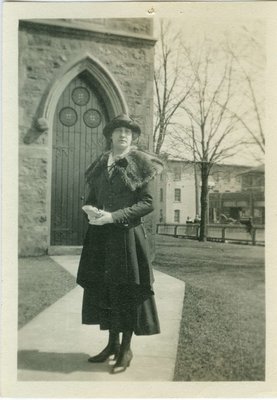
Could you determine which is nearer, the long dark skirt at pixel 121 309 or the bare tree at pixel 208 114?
the long dark skirt at pixel 121 309

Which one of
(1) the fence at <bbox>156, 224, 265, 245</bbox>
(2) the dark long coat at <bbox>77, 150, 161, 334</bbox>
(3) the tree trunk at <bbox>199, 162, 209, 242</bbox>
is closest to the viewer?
(2) the dark long coat at <bbox>77, 150, 161, 334</bbox>

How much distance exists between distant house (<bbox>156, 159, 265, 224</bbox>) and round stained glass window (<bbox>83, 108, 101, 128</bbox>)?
0.67 metres

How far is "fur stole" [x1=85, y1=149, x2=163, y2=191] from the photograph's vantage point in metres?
2.95

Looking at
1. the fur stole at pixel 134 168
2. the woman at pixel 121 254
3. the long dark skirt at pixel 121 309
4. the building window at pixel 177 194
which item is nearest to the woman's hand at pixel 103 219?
the woman at pixel 121 254

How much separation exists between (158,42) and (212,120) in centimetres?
75

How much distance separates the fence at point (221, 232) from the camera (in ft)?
10.3

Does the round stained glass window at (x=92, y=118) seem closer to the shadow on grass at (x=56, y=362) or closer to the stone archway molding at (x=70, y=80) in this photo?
the stone archway molding at (x=70, y=80)

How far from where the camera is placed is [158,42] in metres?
3.26

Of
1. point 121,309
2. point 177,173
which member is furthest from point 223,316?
point 177,173

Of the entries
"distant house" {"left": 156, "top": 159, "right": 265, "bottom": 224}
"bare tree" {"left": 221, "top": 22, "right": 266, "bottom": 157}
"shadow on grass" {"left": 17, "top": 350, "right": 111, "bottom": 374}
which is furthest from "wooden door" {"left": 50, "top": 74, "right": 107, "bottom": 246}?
"bare tree" {"left": 221, "top": 22, "right": 266, "bottom": 157}

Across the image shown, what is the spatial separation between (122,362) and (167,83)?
6.94 ft

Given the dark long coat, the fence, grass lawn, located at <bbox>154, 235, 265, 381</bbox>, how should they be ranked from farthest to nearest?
1. the fence
2. grass lawn, located at <bbox>154, 235, 265, 381</bbox>
3. the dark long coat

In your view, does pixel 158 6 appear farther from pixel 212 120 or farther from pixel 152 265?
pixel 152 265

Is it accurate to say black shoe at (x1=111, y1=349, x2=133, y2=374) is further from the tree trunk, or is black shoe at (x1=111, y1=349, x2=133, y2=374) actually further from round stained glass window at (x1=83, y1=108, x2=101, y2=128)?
round stained glass window at (x1=83, y1=108, x2=101, y2=128)
